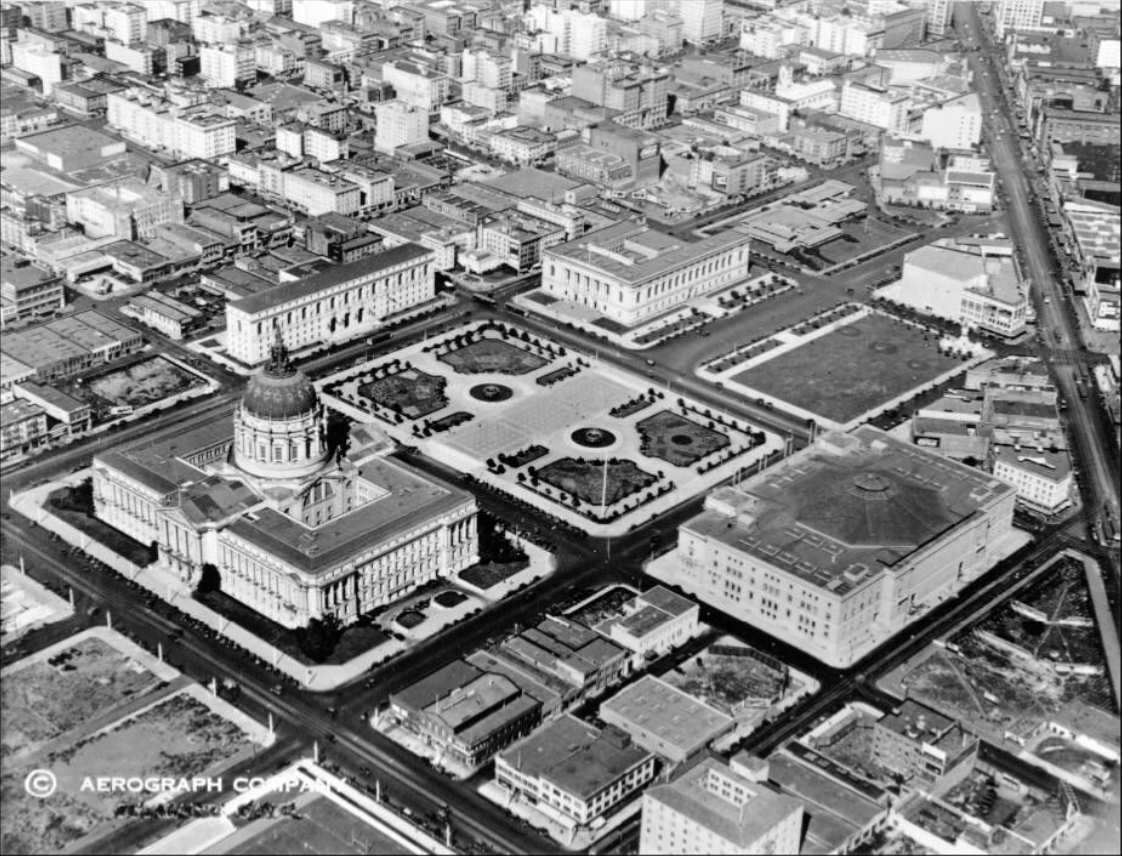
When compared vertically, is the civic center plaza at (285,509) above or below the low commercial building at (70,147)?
below

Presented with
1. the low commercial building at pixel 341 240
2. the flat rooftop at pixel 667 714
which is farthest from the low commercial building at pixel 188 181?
the flat rooftop at pixel 667 714

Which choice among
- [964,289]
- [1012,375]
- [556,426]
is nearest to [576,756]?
[556,426]

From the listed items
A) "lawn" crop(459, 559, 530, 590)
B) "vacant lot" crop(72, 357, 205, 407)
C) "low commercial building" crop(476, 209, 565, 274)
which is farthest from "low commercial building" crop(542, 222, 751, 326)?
"lawn" crop(459, 559, 530, 590)

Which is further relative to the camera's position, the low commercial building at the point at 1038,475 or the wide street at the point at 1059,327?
the wide street at the point at 1059,327

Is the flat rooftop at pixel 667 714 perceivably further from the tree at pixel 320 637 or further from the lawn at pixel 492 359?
the lawn at pixel 492 359

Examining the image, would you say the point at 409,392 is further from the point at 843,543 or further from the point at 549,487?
the point at 843,543

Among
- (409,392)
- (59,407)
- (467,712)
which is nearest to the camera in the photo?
(467,712)
